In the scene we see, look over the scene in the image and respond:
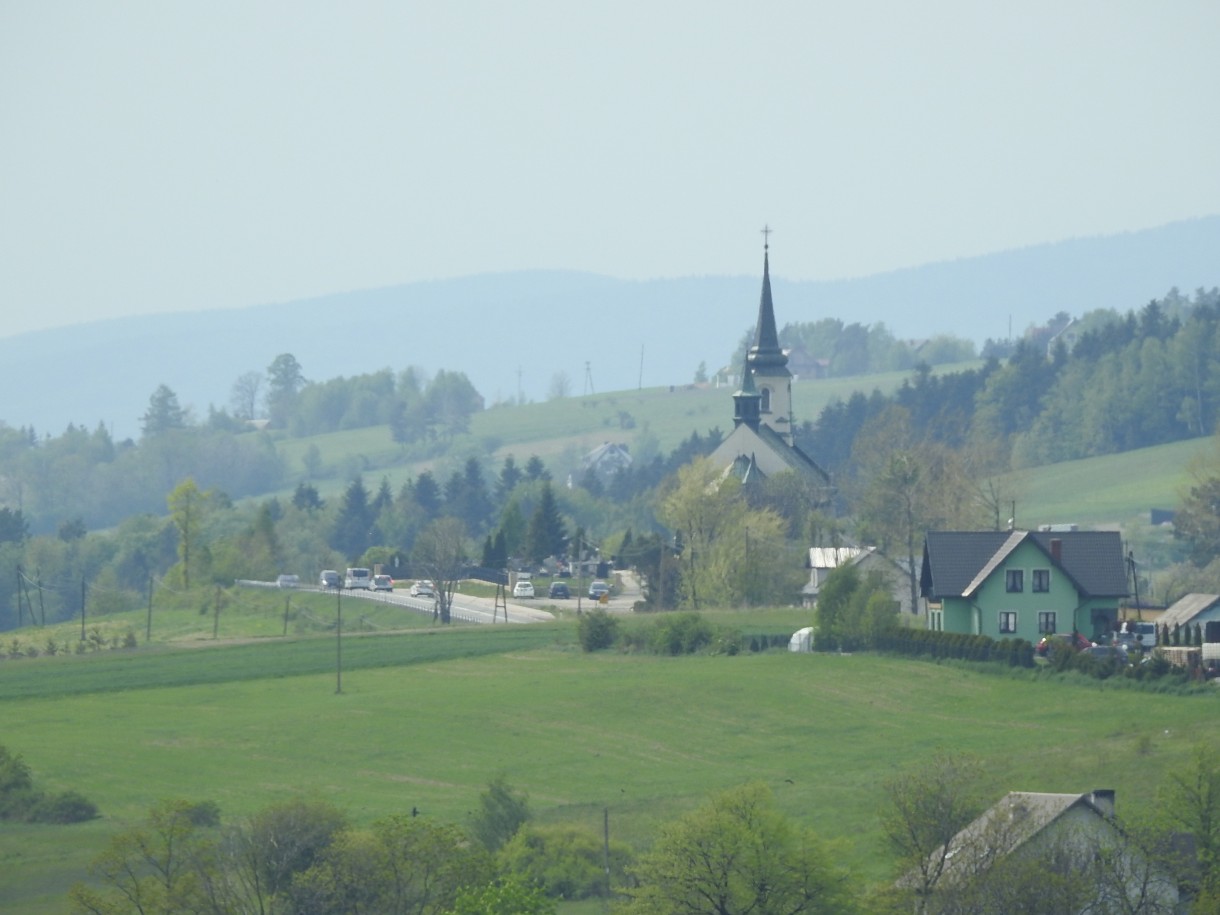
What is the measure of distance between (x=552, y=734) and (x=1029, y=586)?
18150mm

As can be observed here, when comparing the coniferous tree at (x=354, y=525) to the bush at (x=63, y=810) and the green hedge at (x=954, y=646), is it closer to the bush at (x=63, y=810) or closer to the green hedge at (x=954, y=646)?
the green hedge at (x=954, y=646)

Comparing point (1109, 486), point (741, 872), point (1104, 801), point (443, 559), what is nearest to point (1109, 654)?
point (1104, 801)

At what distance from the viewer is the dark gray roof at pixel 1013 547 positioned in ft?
231

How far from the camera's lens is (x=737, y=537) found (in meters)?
98.4

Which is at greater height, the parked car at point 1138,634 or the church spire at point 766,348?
the church spire at point 766,348

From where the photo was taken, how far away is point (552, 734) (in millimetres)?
58438

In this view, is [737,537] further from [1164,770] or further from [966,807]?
[966,807]

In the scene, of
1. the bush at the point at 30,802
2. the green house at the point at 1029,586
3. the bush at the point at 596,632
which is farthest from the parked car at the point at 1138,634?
the bush at the point at 30,802

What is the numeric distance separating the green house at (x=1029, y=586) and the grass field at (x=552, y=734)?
454 centimetres

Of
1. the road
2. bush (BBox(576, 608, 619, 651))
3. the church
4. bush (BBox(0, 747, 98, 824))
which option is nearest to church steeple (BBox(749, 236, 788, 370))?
the church

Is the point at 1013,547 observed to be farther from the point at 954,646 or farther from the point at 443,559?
the point at 443,559

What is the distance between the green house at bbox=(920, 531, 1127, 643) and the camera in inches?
2756

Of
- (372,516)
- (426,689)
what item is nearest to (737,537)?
(426,689)

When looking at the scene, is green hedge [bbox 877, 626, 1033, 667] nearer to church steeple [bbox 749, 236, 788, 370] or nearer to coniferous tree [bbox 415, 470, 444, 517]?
church steeple [bbox 749, 236, 788, 370]
